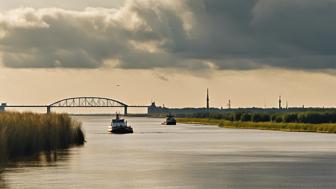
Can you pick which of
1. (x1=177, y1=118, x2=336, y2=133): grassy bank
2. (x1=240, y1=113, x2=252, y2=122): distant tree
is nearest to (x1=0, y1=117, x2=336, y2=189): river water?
(x1=177, y1=118, x2=336, y2=133): grassy bank

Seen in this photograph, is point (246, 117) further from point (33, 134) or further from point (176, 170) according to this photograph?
point (176, 170)

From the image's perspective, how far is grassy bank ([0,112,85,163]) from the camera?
178 ft

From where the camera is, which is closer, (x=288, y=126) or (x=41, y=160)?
(x=41, y=160)

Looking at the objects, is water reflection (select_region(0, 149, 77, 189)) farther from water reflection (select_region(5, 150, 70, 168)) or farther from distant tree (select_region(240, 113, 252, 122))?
distant tree (select_region(240, 113, 252, 122))

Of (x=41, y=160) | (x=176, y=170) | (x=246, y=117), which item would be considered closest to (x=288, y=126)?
(x=246, y=117)

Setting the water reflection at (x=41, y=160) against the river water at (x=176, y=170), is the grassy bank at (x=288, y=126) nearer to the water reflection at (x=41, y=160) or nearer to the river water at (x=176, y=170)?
the river water at (x=176, y=170)

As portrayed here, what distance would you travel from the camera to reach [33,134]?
62750mm

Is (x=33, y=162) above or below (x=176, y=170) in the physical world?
above

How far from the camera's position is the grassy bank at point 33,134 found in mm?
54281

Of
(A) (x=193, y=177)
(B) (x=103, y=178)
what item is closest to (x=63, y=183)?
(B) (x=103, y=178)

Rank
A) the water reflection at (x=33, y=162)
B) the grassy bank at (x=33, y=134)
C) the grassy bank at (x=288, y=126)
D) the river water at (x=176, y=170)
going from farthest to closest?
the grassy bank at (x=288, y=126), the grassy bank at (x=33, y=134), the water reflection at (x=33, y=162), the river water at (x=176, y=170)

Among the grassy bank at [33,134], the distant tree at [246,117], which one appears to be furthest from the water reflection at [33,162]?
the distant tree at [246,117]

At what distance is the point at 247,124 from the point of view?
174 metres

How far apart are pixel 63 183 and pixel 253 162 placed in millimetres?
17524
